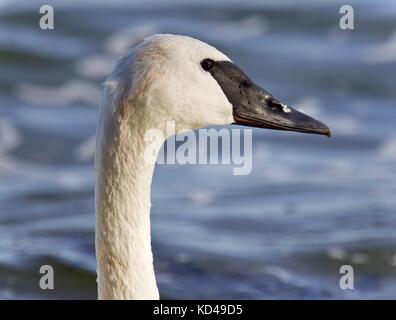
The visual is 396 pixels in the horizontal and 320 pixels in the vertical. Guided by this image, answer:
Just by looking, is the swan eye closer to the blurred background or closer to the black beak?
the black beak

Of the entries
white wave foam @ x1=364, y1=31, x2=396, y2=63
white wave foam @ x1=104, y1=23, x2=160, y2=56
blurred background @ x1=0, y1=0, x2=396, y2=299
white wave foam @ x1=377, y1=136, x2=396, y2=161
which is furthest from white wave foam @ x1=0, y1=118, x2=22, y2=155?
white wave foam @ x1=364, y1=31, x2=396, y2=63

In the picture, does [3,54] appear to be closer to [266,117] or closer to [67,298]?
[67,298]

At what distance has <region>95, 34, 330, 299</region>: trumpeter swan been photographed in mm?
5340

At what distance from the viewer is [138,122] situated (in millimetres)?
5379

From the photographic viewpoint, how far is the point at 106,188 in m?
5.46

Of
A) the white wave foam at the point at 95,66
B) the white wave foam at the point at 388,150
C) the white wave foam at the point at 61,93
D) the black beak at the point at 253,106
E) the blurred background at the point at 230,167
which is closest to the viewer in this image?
the black beak at the point at 253,106

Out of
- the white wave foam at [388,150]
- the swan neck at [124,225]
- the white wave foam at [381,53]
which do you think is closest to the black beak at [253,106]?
the swan neck at [124,225]

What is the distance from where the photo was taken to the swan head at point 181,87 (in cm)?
533

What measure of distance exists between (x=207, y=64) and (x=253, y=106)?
0.38 meters

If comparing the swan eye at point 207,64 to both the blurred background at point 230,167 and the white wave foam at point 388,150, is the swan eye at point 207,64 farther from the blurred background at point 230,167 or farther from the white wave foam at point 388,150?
the white wave foam at point 388,150

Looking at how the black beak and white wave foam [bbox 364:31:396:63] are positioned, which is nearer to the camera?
the black beak

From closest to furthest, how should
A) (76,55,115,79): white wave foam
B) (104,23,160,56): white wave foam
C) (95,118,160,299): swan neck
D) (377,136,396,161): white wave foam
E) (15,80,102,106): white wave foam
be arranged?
(95,118,160,299): swan neck → (377,136,396,161): white wave foam → (15,80,102,106): white wave foam → (76,55,115,79): white wave foam → (104,23,160,56): white wave foam
